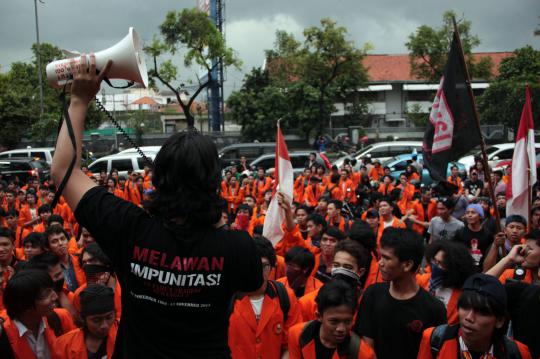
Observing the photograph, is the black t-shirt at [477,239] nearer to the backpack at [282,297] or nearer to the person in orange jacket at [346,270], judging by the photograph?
the person in orange jacket at [346,270]

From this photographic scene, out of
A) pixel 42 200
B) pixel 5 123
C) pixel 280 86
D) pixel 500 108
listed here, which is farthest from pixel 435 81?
pixel 42 200

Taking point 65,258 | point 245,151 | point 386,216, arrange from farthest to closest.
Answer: point 245,151 → point 386,216 → point 65,258

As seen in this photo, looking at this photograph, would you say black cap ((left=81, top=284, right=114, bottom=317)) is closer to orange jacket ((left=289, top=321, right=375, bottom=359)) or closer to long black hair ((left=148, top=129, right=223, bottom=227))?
orange jacket ((left=289, top=321, right=375, bottom=359))

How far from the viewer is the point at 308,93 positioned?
111 feet

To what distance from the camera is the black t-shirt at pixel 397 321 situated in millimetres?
3121

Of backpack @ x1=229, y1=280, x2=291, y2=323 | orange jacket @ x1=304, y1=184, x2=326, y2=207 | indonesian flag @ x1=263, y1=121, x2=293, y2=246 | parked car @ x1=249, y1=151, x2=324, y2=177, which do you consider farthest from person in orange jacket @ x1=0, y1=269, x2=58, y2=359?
parked car @ x1=249, y1=151, x2=324, y2=177

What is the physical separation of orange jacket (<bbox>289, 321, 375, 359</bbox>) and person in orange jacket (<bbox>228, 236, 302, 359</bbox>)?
421mm

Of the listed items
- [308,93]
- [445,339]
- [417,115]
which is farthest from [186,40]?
[445,339]

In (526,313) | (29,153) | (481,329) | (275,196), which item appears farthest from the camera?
(29,153)

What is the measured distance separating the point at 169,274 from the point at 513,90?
101ft

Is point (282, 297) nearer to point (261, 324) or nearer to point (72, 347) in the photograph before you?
point (261, 324)

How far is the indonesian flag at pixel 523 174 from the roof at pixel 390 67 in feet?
135

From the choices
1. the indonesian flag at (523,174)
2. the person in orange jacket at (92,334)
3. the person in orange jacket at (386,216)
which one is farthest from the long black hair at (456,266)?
the person in orange jacket at (386,216)

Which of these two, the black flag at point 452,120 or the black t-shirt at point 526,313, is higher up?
the black flag at point 452,120
